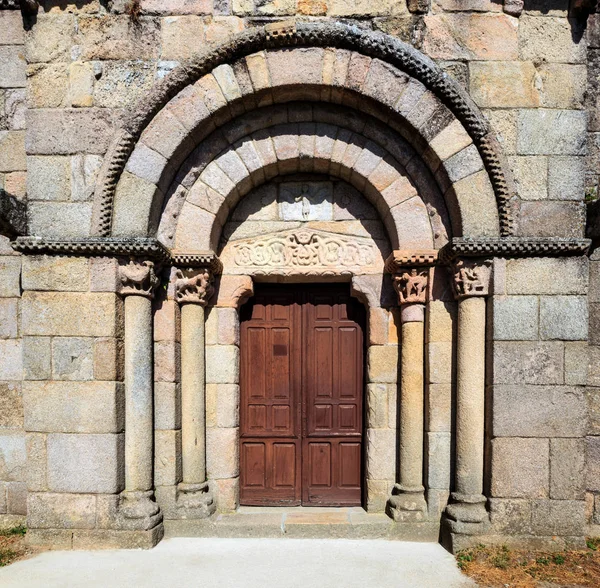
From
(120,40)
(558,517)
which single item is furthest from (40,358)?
(558,517)

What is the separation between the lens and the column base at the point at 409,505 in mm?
4316

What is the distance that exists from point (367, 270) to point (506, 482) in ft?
7.45

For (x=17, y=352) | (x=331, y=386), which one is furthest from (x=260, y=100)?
(x=17, y=352)

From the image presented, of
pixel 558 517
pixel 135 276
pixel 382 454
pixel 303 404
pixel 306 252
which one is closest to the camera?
pixel 558 517

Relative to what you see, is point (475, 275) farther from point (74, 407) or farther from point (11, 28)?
point (11, 28)

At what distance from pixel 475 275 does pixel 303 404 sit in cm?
213

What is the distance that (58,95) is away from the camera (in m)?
4.20

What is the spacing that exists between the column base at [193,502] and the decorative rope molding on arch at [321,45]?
8.16 ft

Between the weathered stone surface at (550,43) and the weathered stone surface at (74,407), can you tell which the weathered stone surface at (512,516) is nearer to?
the weathered stone surface at (74,407)

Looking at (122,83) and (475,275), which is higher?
(122,83)

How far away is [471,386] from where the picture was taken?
13.6 feet

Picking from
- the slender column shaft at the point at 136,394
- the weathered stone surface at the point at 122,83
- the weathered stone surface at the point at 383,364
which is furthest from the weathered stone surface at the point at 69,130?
the weathered stone surface at the point at 383,364

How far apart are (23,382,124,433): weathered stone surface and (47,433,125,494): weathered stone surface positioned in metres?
0.09

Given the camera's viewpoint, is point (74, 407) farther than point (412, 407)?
No
